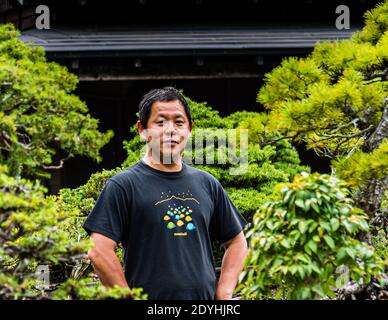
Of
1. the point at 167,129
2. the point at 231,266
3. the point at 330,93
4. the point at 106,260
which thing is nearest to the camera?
the point at 106,260

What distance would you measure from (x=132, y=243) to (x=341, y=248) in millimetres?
913

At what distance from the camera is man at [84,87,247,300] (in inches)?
100

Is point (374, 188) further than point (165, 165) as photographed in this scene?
Yes

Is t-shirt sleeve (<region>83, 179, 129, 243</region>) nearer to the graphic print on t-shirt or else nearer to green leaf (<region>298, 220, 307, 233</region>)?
the graphic print on t-shirt

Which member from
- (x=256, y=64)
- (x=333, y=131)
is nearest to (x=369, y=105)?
(x=333, y=131)

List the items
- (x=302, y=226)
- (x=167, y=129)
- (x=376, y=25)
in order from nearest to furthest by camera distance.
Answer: (x=302, y=226)
(x=167, y=129)
(x=376, y=25)

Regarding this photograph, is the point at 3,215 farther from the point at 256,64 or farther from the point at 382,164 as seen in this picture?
the point at 256,64

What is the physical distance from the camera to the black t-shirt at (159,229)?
256 centimetres

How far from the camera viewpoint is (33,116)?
4.32 meters

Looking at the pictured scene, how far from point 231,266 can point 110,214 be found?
682mm

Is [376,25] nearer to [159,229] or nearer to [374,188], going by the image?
[374,188]

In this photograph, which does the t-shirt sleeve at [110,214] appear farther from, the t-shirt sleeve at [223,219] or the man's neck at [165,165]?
the t-shirt sleeve at [223,219]

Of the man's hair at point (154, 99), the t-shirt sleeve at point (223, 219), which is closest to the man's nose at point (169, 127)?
the man's hair at point (154, 99)

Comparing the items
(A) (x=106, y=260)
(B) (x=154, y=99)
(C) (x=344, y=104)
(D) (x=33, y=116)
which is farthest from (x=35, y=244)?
(D) (x=33, y=116)
